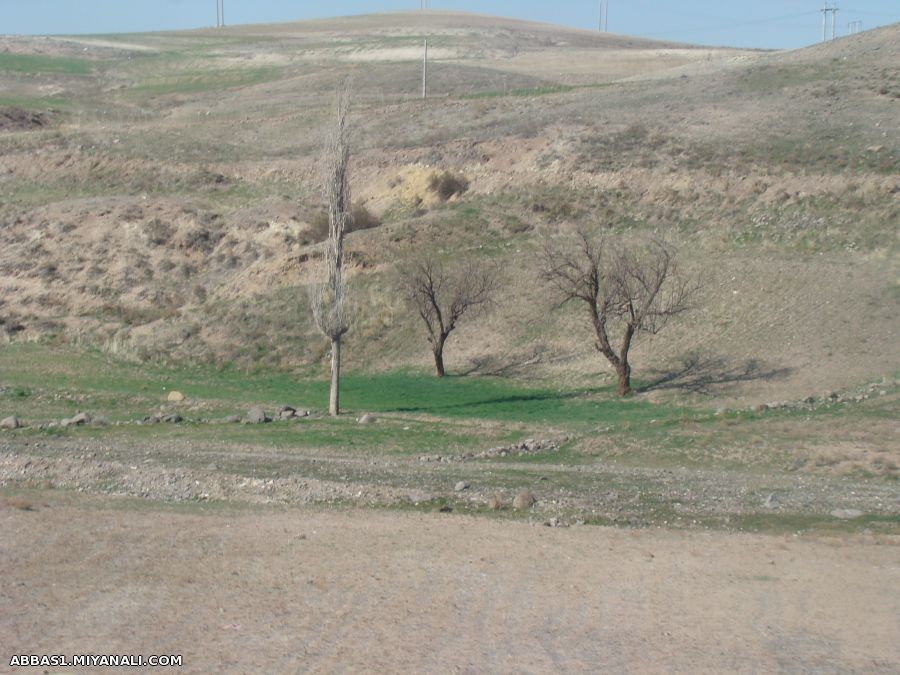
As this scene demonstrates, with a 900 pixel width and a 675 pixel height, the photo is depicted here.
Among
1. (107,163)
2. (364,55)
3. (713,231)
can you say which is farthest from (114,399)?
(364,55)

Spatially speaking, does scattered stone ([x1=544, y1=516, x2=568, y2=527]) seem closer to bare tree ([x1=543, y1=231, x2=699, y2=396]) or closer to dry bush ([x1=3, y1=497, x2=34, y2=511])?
dry bush ([x1=3, y1=497, x2=34, y2=511])

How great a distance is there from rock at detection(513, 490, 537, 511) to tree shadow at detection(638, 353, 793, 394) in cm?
1596

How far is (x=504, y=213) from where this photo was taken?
49969 mm

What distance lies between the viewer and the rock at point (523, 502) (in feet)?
A: 59.0

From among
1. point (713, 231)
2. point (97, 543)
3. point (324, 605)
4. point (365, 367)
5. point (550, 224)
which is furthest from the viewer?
point (550, 224)

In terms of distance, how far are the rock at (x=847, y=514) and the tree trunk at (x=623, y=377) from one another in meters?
15.7

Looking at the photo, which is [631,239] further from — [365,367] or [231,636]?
[231,636]

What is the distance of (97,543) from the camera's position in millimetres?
14539

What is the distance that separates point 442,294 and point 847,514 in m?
25.3

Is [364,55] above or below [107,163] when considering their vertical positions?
above

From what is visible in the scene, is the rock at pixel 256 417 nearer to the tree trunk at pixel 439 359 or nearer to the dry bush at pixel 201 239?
the tree trunk at pixel 439 359

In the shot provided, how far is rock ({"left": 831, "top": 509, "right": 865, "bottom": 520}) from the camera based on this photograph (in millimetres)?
17359

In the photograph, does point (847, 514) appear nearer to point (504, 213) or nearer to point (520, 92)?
point (504, 213)

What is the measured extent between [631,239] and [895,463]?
25468mm
